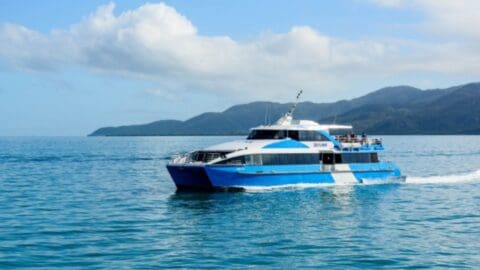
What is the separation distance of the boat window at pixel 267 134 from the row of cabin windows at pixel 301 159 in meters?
2.05

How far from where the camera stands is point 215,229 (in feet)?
92.2

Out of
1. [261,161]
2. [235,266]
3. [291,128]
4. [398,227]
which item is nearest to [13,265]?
[235,266]

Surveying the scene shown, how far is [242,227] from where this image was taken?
2858 centimetres

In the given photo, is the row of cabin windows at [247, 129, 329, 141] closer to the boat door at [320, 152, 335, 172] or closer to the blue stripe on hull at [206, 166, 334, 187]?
the boat door at [320, 152, 335, 172]

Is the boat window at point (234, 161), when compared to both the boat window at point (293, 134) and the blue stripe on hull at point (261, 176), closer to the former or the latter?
the blue stripe on hull at point (261, 176)

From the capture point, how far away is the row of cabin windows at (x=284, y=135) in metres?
45.0

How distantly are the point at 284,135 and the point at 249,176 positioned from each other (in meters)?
5.23

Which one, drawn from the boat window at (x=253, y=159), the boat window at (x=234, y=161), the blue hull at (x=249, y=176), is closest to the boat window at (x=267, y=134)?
the blue hull at (x=249, y=176)

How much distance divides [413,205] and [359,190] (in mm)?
7715

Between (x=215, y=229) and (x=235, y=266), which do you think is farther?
(x=215, y=229)

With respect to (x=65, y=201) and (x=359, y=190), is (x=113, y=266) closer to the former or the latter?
(x=65, y=201)

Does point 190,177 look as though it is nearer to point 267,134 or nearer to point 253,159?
point 253,159

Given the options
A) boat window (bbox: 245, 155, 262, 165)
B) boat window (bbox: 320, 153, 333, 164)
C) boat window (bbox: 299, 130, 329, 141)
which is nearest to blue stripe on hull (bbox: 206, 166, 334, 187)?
boat window (bbox: 245, 155, 262, 165)

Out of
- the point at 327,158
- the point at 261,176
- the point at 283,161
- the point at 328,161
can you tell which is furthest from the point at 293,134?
the point at 261,176
